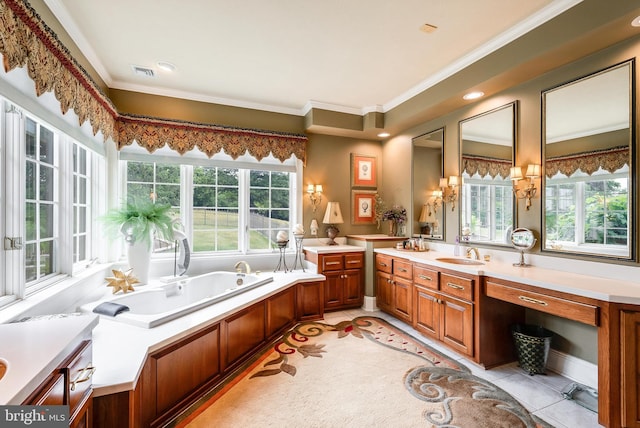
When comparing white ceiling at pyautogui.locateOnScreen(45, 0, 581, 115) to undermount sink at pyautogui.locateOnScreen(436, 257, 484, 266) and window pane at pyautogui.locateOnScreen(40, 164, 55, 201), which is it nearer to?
window pane at pyautogui.locateOnScreen(40, 164, 55, 201)

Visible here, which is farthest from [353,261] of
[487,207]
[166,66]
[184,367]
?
[166,66]

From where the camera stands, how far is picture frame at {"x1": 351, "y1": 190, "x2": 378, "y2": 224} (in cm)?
457

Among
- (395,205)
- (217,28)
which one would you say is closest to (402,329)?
(395,205)

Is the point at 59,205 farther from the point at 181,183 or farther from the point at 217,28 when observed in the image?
the point at 217,28

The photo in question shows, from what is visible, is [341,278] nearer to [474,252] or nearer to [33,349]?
[474,252]

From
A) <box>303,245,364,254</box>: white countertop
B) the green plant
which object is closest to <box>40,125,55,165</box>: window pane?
the green plant

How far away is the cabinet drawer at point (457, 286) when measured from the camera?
2545mm

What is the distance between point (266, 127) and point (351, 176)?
1456mm

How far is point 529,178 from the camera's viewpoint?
2.66 m

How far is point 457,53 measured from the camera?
2734 millimetres

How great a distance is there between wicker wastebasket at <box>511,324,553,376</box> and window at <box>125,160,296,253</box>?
2.97 meters

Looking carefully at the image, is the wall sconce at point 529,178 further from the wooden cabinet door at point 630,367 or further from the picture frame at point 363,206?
the picture frame at point 363,206

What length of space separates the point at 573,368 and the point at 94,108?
454 centimetres

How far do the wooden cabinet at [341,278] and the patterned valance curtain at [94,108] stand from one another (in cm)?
148
